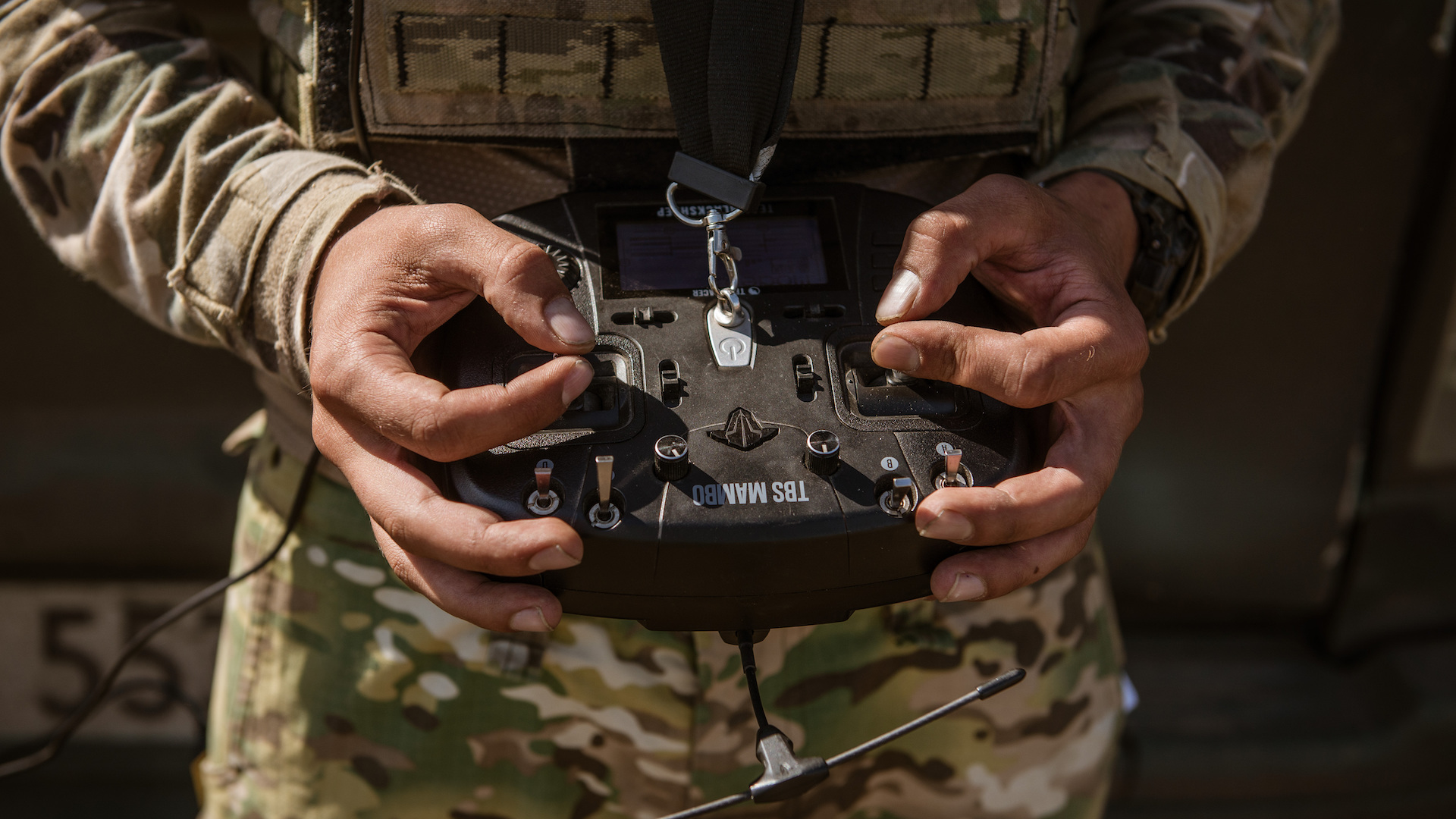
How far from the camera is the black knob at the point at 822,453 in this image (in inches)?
28.3

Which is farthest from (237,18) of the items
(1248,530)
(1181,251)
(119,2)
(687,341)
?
(1248,530)

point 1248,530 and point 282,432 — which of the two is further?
point 1248,530

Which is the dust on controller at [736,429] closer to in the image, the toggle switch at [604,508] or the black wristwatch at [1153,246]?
the toggle switch at [604,508]

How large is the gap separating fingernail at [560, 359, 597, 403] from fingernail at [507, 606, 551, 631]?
0.15 metres

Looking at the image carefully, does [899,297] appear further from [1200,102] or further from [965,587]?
[1200,102]

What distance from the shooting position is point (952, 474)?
2.40ft

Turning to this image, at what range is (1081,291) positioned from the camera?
78 centimetres

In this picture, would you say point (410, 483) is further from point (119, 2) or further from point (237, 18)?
point (237, 18)

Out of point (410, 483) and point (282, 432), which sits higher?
point (410, 483)

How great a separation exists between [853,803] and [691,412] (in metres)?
0.55

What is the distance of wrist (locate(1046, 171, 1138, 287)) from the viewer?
914 mm

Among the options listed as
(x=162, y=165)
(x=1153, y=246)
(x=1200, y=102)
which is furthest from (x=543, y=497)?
(x=1200, y=102)

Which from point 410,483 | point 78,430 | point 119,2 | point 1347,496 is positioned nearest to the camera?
point 410,483

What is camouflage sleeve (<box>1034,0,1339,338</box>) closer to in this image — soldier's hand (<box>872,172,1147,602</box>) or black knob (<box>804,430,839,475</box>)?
soldier's hand (<box>872,172,1147,602</box>)
